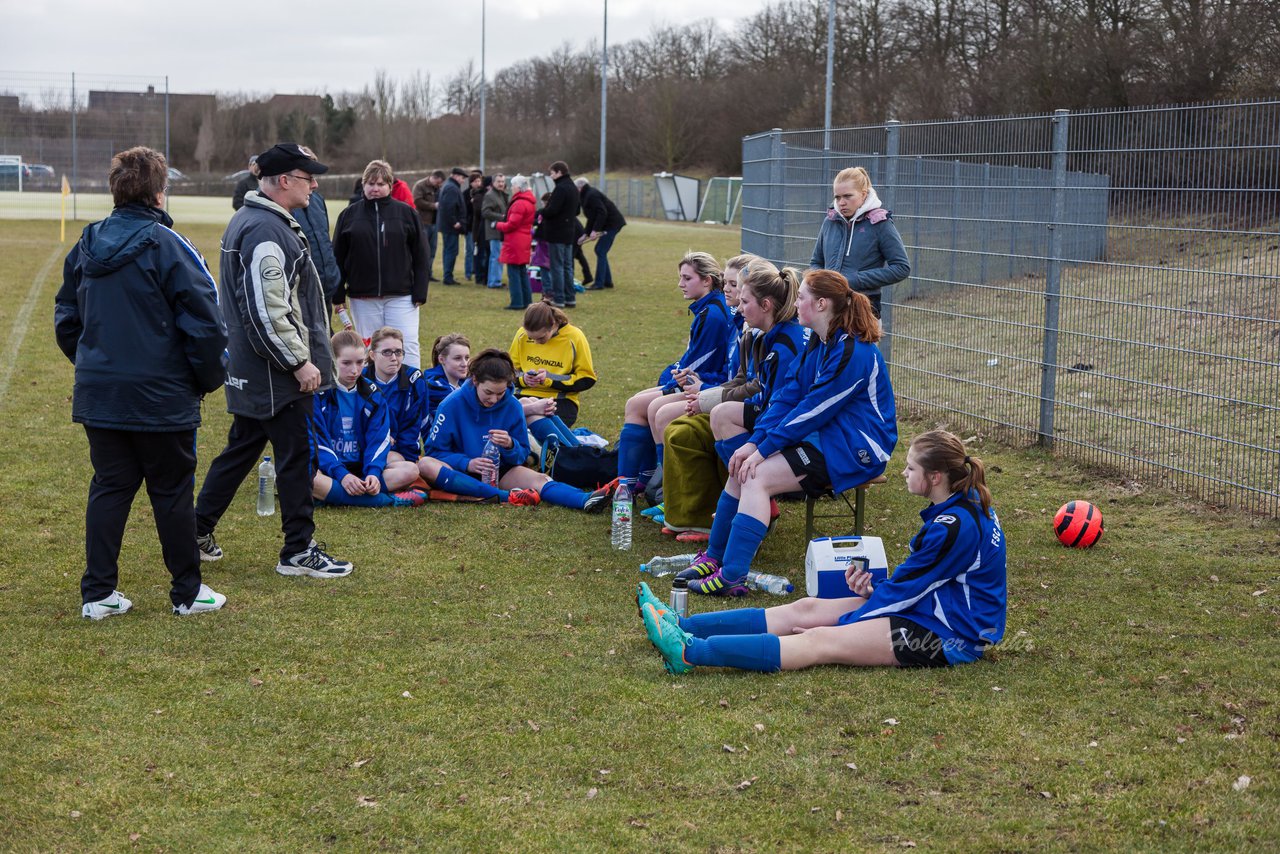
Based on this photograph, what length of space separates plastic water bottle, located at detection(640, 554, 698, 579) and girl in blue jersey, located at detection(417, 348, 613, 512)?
1296mm

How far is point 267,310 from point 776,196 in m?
7.98

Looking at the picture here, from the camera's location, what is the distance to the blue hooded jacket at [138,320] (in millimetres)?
5059

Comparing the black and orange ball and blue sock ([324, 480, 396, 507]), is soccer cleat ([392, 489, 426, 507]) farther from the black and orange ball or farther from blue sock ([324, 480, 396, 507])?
the black and orange ball

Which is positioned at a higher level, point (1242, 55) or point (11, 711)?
point (1242, 55)

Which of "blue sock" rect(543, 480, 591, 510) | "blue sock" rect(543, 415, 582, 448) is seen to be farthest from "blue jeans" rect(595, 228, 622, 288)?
"blue sock" rect(543, 480, 591, 510)

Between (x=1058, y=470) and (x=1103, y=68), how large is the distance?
13.2 metres

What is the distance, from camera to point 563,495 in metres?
7.78

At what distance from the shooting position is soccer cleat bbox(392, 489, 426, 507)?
25.2ft

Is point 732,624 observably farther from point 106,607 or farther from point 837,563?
point 106,607

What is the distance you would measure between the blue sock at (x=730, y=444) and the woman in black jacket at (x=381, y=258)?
3661mm

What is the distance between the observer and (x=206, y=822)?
12.1ft

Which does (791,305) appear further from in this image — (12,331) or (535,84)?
(535,84)

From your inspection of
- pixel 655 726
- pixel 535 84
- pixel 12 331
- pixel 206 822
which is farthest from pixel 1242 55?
pixel 535 84

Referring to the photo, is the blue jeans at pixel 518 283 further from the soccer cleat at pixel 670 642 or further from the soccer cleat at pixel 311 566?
the soccer cleat at pixel 670 642
